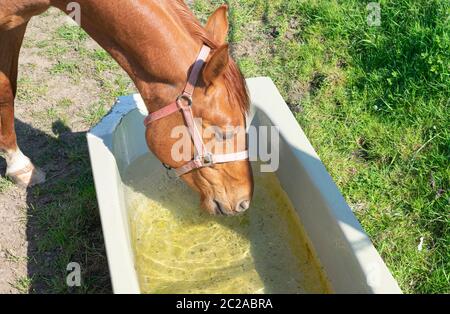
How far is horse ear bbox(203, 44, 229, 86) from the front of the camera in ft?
6.73

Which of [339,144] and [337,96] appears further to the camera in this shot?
[337,96]

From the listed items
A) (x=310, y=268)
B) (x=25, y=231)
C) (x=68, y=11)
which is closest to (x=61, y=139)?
(x=25, y=231)

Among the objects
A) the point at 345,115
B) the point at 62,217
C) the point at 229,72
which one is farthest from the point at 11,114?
the point at 345,115

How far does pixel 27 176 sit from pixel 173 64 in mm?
1540

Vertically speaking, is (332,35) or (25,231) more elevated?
(332,35)

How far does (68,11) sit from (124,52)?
0.34 meters

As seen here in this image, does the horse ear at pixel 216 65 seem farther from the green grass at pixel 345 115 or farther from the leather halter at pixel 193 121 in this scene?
the green grass at pixel 345 115

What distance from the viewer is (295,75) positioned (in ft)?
13.3

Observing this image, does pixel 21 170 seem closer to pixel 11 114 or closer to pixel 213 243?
pixel 11 114

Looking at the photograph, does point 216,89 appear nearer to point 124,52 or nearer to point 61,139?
point 124,52

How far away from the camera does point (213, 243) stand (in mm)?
2824

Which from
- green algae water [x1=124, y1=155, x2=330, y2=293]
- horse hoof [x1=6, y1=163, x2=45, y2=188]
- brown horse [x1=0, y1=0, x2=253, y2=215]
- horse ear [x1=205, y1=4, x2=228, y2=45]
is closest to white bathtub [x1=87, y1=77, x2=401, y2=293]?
green algae water [x1=124, y1=155, x2=330, y2=293]

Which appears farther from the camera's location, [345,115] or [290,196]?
[345,115]

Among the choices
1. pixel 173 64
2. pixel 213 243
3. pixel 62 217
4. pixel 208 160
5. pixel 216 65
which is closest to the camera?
pixel 216 65
